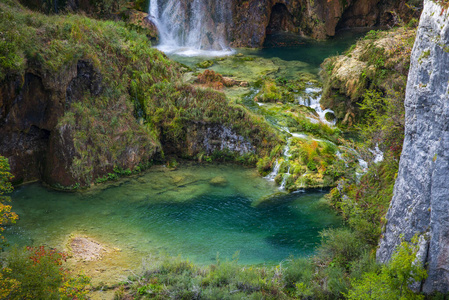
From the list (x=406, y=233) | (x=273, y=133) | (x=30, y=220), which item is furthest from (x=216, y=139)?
(x=406, y=233)

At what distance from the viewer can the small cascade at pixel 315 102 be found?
26.2 meters

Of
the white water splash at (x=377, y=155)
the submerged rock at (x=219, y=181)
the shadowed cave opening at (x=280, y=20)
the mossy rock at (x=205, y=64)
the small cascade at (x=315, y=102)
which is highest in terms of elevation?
the shadowed cave opening at (x=280, y=20)

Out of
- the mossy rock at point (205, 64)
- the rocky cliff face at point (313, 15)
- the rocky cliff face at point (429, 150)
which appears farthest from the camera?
the rocky cliff face at point (313, 15)

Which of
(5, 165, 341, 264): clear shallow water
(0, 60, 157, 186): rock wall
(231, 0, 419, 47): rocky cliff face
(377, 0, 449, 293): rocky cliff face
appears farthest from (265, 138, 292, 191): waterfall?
(231, 0, 419, 47): rocky cliff face

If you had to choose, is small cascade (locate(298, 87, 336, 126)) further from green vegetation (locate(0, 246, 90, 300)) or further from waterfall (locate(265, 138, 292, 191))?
green vegetation (locate(0, 246, 90, 300))

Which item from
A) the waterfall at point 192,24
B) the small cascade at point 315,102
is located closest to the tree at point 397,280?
the small cascade at point 315,102

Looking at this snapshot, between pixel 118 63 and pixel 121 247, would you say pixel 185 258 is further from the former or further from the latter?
pixel 118 63

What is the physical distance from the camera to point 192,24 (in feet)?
133

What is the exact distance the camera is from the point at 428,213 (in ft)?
38.5

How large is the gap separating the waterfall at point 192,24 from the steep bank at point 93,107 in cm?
1487

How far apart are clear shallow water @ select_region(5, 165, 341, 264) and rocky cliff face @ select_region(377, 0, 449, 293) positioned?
193 inches

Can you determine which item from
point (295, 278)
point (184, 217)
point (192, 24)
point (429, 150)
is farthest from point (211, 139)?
point (192, 24)

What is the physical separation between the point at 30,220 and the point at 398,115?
15699mm

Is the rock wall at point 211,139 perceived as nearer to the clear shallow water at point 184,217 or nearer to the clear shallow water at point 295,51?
the clear shallow water at point 184,217
